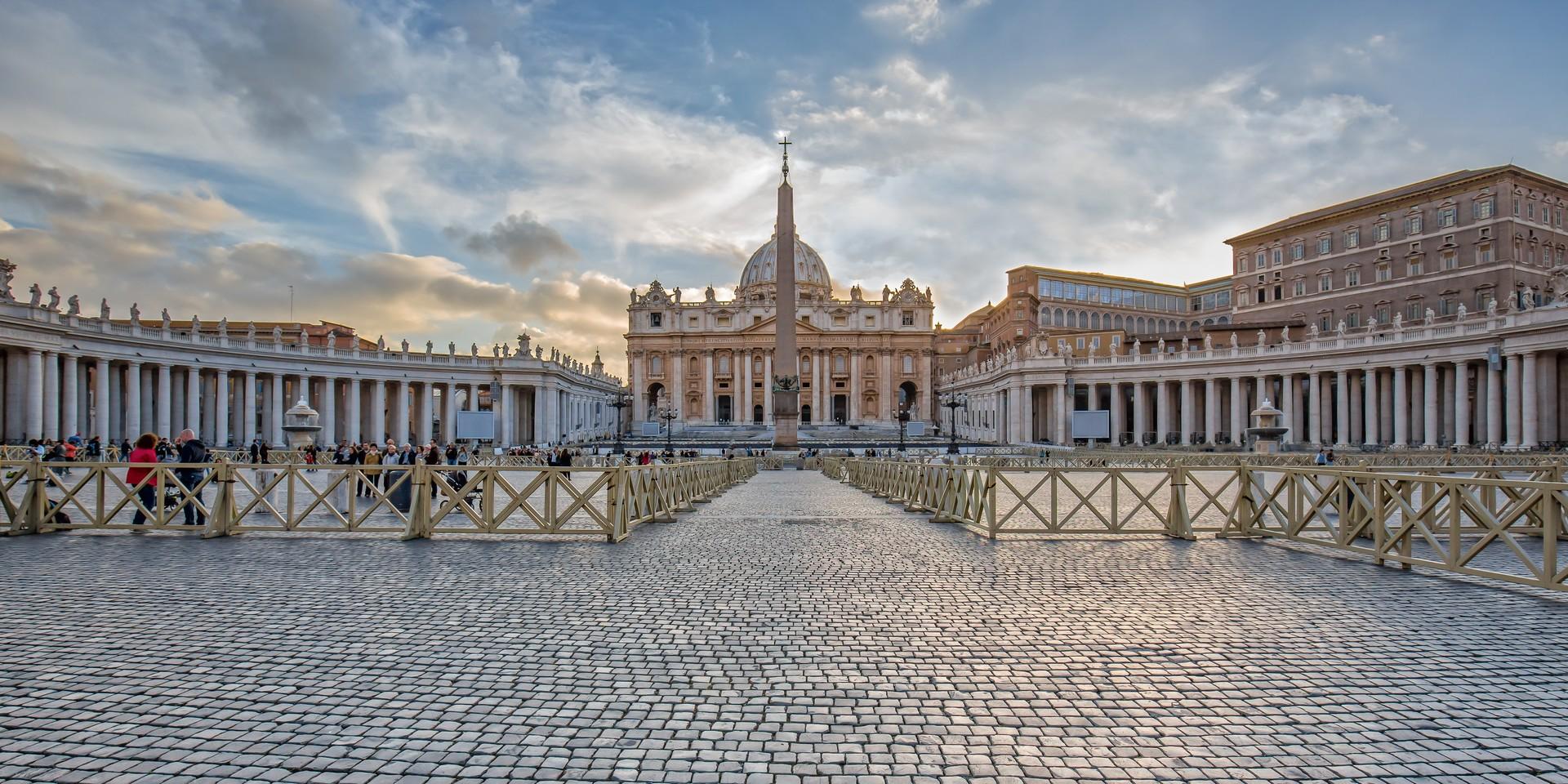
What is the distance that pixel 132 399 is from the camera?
45469mm

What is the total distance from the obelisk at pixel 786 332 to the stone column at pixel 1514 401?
1398 inches

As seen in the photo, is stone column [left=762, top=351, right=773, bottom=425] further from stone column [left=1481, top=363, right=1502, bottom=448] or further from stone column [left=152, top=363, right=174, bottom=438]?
stone column [left=1481, top=363, right=1502, bottom=448]

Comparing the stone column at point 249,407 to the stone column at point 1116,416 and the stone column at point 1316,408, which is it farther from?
the stone column at point 1316,408

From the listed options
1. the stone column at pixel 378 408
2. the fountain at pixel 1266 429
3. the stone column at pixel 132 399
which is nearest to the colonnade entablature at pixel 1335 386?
the fountain at pixel 1266 429

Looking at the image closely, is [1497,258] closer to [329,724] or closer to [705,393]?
[329,724]

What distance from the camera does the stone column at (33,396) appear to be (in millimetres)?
38719

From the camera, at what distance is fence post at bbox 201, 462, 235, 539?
39.9ft

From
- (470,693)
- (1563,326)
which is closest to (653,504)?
(470,693)

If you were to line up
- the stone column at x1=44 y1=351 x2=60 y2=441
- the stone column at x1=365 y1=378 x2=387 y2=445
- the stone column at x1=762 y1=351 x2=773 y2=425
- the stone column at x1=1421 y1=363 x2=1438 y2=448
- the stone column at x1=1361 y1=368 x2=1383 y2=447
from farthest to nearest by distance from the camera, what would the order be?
the stone column at x1=762 y1=351 x2=773 y2=425
the stone column at x1=365 y1=378 x2=387 y2=445
the stone column at x1=1361 y1=368 x2=1383 y2=447
the stone column at x1=1421 y1=363 x2=1438 y2=448
the stone column at x1=44 y1=351 x2=60 y2=441

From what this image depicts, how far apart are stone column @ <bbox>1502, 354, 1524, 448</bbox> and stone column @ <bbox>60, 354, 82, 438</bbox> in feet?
240

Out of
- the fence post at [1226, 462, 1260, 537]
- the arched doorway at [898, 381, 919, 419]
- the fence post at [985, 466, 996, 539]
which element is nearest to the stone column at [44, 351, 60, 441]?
the fence post at [985, 466, 996, 539]

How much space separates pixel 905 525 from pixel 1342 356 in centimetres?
4751

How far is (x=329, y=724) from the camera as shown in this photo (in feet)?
15.1

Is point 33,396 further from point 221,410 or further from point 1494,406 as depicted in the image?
point 1494,406
